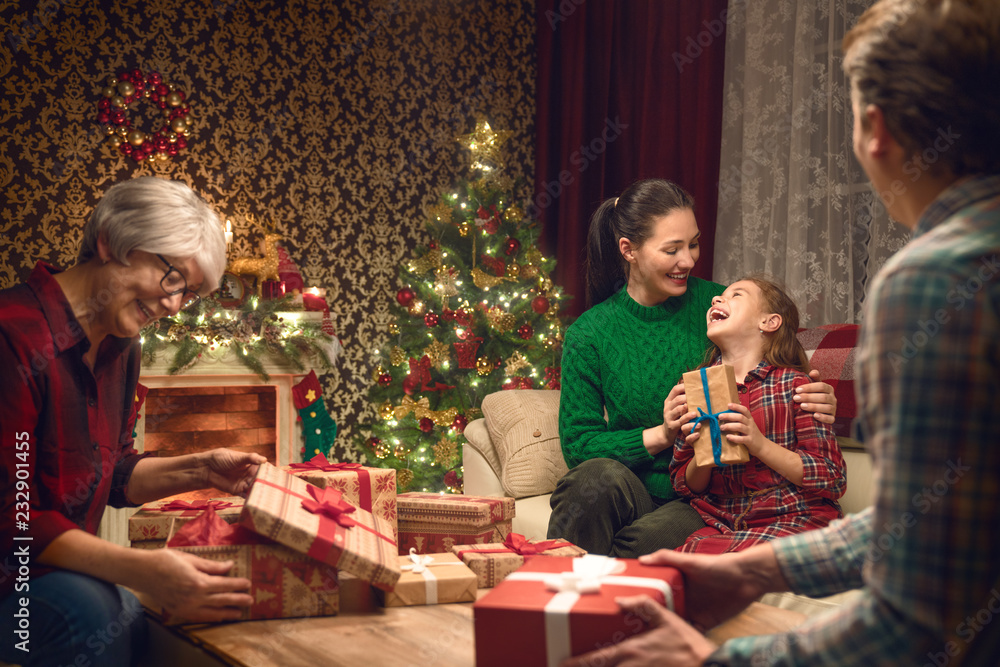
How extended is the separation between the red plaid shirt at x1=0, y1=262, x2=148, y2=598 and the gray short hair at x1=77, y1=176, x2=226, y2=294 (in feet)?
0.44

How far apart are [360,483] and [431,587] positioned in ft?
1.42

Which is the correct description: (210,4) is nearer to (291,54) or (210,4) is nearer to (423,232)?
(291,54)

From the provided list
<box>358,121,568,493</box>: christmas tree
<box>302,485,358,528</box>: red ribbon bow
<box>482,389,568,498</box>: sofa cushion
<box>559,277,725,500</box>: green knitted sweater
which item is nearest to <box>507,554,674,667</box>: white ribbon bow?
<box>302,485,358,528</box>: red ribbon bow

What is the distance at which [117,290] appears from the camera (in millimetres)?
1450

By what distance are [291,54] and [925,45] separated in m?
4.44

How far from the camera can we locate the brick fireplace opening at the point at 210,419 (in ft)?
12.7

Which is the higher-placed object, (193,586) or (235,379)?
(235,379)

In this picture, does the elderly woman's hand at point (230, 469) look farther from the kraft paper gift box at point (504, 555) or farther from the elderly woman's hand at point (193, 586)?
the kraft paper gift box at point (504, 555)

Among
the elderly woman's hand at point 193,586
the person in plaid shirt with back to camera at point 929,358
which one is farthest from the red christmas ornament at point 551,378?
the person in plaid shirt with back to camera at point 929,358

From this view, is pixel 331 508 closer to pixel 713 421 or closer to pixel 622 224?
pixel 713 421

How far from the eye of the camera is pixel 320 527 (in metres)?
1.37

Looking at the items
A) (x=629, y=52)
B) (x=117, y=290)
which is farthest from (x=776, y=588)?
(x=629, y=52)

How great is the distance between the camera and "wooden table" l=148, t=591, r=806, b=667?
117cm

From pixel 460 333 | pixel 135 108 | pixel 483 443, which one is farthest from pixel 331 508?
pixel 135 108
